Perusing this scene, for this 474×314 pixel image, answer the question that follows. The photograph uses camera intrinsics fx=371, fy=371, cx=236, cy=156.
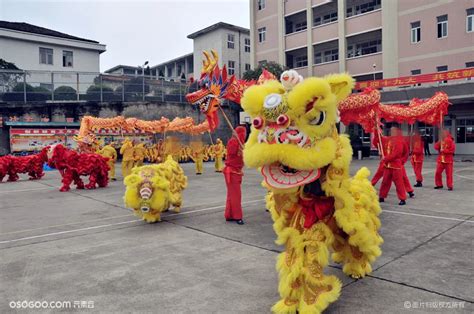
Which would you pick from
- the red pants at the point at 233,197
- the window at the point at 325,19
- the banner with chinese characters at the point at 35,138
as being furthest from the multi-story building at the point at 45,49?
the red pants at the point at 233,197

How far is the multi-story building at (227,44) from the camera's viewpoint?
3334cm

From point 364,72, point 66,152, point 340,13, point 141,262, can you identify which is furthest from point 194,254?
point 340,13

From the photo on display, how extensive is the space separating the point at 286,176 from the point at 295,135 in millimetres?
334

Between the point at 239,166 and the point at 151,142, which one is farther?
the point at 151,142

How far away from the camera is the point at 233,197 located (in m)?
6.09

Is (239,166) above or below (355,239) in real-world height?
above

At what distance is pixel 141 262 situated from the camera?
13.9 ft

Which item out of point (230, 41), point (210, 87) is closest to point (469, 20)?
point (210, 87)

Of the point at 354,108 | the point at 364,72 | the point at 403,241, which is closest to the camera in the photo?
the point at 403,241

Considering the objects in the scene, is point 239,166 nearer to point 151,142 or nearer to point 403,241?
point 403,241

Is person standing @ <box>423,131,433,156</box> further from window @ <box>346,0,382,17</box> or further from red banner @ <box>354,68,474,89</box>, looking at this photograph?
window @ <box>346,0,382,17</box>

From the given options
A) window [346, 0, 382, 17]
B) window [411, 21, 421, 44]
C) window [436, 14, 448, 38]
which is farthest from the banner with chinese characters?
window [436, 14, 448, 38]

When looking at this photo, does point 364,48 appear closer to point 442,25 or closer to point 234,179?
point 442,25

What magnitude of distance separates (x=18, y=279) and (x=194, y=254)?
185cm
